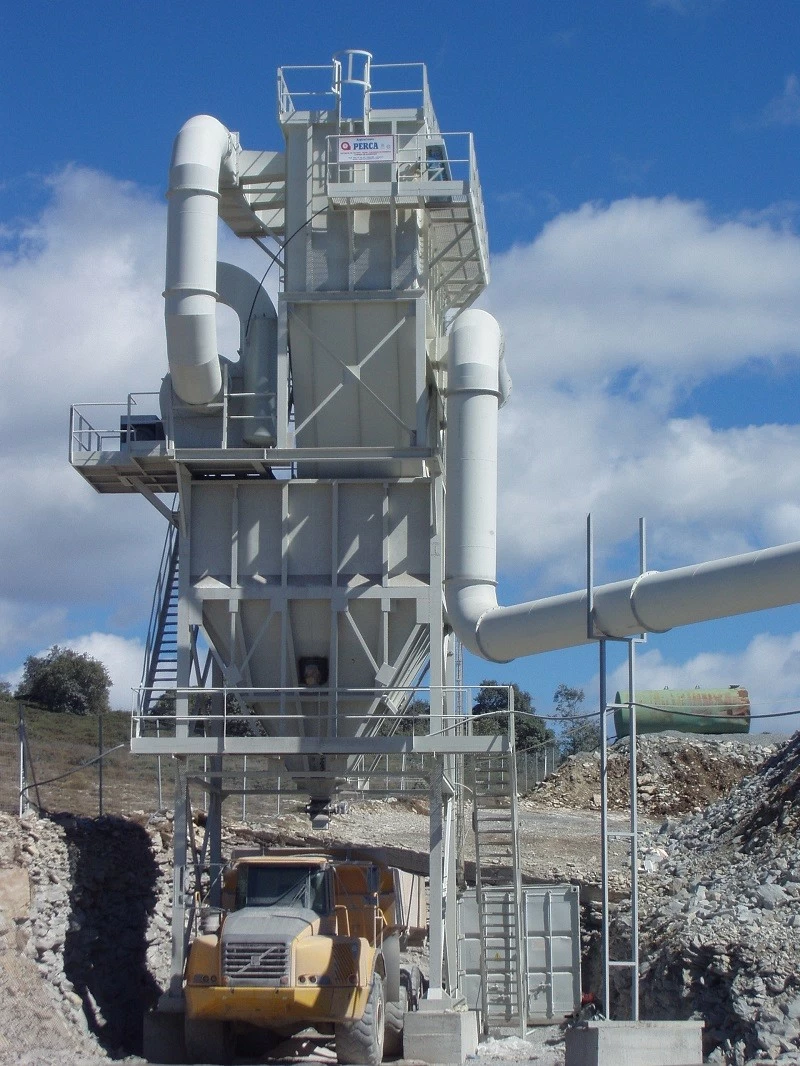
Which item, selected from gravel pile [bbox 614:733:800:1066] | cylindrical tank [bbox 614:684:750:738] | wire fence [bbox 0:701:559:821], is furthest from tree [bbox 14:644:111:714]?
gravel pile [bbox 614:733:800:1066]

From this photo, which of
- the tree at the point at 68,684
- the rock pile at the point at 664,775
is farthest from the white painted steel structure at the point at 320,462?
the tree at the point at 68,684

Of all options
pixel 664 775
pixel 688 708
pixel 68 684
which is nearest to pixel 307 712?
pixel 664 775

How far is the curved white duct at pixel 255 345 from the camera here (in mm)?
23625

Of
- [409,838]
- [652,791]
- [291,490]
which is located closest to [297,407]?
[291,490]

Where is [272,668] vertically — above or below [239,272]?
below

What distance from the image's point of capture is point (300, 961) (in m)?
17.3

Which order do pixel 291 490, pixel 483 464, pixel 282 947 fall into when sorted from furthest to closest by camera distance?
pixel 291 490, pixel 483 464, pixel 282 947

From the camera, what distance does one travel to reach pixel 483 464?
2212 cm

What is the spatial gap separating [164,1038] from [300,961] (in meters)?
4.23

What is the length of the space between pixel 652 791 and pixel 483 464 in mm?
24154

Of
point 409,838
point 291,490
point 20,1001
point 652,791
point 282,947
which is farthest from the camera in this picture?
point 652,791

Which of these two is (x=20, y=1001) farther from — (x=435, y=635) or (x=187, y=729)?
(x=435, y=635)

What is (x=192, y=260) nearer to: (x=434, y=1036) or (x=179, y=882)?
(x=179, y=882)

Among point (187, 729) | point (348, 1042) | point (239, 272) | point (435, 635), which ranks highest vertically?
point (239, 272)
